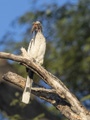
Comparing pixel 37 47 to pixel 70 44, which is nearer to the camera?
pixel 37 47

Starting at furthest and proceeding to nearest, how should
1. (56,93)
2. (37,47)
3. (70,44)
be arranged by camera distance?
(70,44)
(37,47)
(56,93)

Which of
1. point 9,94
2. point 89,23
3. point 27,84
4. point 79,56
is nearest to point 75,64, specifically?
point 79,56

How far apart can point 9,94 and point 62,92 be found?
291cm

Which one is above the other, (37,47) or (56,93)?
(37,47)

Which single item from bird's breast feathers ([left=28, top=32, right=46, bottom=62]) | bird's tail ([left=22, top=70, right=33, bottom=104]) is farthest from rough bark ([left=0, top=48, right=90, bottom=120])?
bird's breast feathers ([left=28, top=32, right=46, bottom=62])

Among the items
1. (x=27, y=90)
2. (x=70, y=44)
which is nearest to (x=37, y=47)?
(x=27, y=90)

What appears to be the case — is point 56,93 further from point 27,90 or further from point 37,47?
point 37,47

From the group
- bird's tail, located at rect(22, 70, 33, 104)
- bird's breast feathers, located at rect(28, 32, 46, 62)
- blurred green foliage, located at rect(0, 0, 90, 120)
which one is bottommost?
bird's tail, located at rect(22, 70, 33, 104)

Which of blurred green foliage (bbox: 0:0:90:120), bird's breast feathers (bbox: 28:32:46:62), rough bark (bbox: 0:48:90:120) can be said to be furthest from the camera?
blurred green foliage (bbox: 0:0:90:120)

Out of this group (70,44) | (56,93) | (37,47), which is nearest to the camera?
(56,93)

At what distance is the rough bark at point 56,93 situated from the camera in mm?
5270

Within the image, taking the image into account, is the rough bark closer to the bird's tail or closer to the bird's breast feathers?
the bird's tail

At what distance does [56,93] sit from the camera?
5.39 m

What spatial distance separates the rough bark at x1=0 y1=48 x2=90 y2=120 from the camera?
17.3ft
